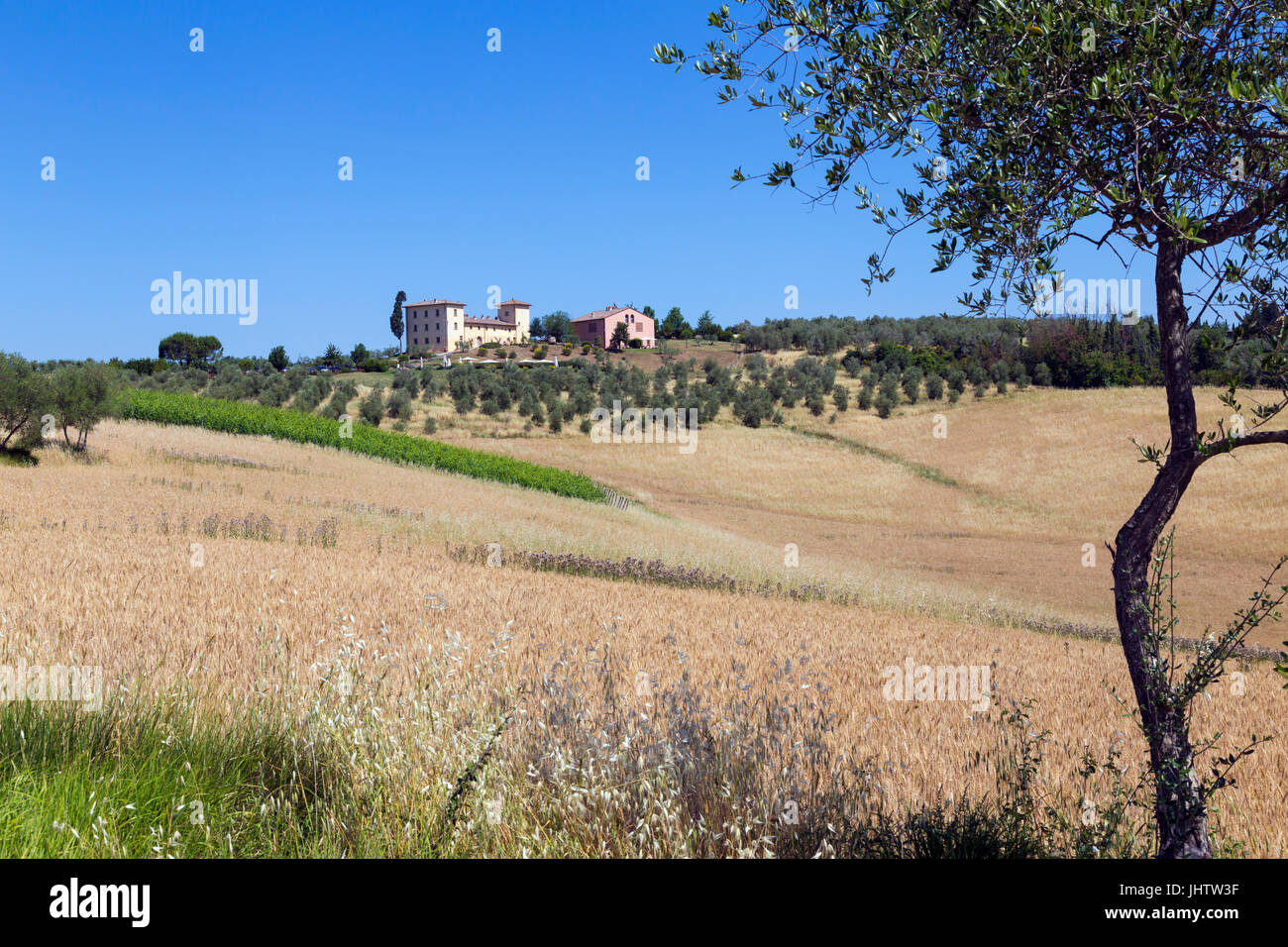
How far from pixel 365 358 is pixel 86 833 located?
424ft

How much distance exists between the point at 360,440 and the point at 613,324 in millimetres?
104728

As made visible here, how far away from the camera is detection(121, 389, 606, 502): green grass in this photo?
5038cm

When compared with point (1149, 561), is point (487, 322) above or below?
above

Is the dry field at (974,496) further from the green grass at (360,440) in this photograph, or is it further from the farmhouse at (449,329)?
the farmhouse at (449,329)

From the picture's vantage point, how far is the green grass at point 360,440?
50375 mm

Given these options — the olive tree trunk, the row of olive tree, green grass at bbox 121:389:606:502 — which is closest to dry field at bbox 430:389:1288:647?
green grass at bbox 121:389:606:502

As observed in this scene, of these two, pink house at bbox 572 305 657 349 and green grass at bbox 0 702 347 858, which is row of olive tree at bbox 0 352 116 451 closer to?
green grass at bbox 0 702 347 858

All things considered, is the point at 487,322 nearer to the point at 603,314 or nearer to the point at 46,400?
the point at 603,314

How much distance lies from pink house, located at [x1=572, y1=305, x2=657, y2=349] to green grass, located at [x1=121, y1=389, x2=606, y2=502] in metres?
97.6

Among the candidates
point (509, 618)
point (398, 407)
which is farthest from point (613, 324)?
point (509, 618)

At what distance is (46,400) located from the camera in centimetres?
3269

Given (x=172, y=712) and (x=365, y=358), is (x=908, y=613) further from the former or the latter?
(x=365, y=358)

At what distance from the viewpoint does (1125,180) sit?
13.6 ft
